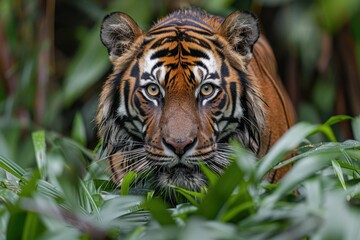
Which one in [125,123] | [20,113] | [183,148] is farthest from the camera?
[20,113]

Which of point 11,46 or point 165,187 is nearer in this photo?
point 165,187

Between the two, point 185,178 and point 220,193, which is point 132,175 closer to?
point 185,178

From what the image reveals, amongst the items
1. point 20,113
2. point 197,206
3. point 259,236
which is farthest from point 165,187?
point 20,113

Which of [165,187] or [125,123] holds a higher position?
[125,123]

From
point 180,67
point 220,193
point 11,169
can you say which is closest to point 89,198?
point 11,169

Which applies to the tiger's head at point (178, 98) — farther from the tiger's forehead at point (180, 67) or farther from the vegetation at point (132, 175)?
the vegetation at point (132, 175)

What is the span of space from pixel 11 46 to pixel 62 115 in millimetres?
865

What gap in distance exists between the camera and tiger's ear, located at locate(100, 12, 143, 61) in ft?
12.4

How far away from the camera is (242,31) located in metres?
3.79

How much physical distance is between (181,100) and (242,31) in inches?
20.2

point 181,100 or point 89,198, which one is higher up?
point 181,100

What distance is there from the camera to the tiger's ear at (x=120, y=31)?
3791mm

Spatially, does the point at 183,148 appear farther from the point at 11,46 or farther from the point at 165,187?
the point at 11,46

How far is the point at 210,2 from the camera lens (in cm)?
597
